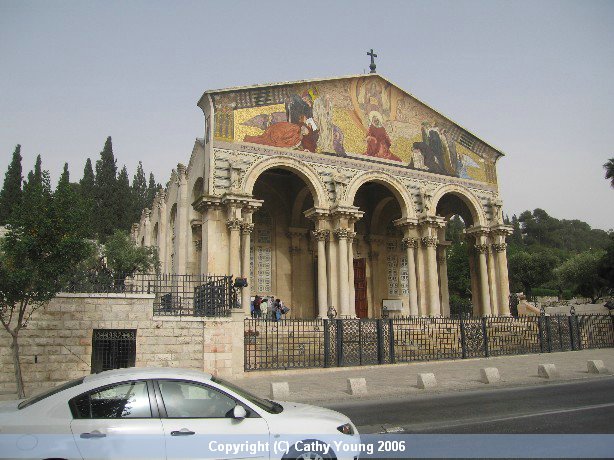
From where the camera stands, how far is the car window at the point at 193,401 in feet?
17.0

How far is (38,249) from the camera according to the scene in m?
12.3

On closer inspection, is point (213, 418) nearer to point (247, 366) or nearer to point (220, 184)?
point (247, 366)

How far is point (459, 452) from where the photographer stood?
6512mm

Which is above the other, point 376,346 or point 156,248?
point 156,248

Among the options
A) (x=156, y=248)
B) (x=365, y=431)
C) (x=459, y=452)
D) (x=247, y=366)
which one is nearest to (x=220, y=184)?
(x=247, y=366)

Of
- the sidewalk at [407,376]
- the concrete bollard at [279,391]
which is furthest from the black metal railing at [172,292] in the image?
the concrete bollard at [279,391]

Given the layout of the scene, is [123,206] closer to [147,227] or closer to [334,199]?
[147,227]

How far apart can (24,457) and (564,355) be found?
21217 millimetres

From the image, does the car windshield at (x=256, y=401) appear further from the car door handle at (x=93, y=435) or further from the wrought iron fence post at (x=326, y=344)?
the wrought iron fence post at (x=326, y=344)

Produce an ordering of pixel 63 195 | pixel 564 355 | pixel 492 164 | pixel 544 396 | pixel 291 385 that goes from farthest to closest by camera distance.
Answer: pixel 492 164, pixel 564 355, pixel 291 385, pixel 63 195, pixel 544 396

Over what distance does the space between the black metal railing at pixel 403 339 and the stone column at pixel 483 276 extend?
4.84 m

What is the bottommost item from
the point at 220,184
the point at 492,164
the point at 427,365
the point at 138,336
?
the point at 427,365

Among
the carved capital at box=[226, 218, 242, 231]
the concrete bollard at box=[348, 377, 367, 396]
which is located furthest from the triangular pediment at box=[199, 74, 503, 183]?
the concrete bollard at box=[348, 377, 367, 396]

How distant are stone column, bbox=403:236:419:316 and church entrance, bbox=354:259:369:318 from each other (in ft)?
12.7
